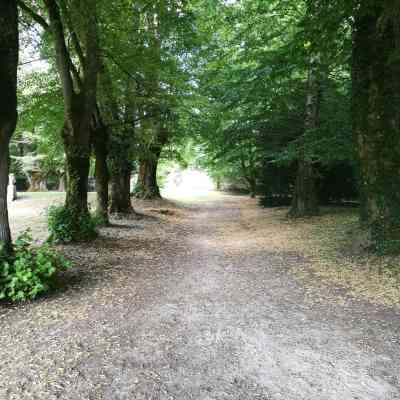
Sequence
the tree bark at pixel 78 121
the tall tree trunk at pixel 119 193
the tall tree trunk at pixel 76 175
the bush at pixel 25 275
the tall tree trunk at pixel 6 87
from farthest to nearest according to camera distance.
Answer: the tall tree trunk at pixel 119 193 < the tall tree trunk at pixel 76 175 < the tree bark at pixel 78 121 < the tall tree trunk at pixel 6 87 < the bush at pixel 25 275

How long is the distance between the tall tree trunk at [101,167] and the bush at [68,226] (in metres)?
2.01

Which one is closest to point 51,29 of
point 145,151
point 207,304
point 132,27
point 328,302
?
point 132,27

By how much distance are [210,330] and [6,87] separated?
166 inches

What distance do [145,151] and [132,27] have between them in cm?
449

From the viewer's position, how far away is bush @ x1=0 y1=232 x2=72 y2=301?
4402mm

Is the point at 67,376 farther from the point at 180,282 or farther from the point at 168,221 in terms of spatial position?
the point at 168,221

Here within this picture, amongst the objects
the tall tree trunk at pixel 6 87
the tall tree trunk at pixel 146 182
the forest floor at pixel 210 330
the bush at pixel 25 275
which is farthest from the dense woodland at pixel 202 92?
the tall tree trunk at pixel 146 182

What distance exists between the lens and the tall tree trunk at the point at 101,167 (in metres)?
10.0

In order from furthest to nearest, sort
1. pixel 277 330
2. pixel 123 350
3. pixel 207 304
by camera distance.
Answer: pixel 207 304, pixel 277 330, pixel 123 350

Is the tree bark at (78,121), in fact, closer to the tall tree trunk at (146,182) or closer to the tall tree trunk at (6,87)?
the tall tree trunk at (6,87)

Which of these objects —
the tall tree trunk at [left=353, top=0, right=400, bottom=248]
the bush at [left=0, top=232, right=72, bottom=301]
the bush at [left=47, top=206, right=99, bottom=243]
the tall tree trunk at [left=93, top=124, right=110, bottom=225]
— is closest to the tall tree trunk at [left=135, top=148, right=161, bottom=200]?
the tall tree trunk at [left=93, top=124, right=110, bottom=225]

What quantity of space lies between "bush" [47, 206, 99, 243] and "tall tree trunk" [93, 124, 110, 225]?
6.58 feet

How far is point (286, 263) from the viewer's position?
683cm

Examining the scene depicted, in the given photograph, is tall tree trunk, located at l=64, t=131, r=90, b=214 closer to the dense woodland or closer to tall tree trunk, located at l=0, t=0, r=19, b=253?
the dense woodland
